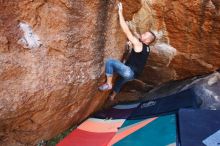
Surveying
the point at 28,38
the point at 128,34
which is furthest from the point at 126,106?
the point at 28,38

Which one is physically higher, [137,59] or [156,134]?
[137,59]

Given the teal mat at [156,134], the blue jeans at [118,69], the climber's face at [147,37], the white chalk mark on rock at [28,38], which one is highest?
the white chalk mark on rock at [28,38]

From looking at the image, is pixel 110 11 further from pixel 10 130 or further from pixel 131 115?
pixel 10 130

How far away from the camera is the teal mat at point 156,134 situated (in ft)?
14.3

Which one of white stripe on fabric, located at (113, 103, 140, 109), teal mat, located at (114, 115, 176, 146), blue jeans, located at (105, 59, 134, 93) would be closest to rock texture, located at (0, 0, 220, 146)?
blue jeans, located at (105, 59, 134, 93)

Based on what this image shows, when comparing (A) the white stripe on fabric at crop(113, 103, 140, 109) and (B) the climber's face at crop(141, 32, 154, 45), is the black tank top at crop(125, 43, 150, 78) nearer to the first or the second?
(B) the climber's face at crop(141, 32, 154, 45)

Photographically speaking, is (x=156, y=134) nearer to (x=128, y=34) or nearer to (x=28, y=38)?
(x=128, y=34)

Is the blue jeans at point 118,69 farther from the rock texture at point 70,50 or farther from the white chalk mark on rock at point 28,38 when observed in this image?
the white chalk mark on rock at point 28,38

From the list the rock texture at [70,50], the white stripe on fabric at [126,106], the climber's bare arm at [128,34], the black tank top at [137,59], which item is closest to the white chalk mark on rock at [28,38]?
the rock texture at [70,50]

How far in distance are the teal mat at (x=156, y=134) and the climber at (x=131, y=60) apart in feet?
2.46

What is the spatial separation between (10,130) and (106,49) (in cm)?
164

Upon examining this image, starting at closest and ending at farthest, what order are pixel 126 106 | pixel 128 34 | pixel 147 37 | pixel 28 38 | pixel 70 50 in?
1. pixel 28 38
2. pixel 70 50
3. pixel 128 34
4. pixel 147 37
5. pixel 126 106

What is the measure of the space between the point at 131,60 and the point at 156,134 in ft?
3.63

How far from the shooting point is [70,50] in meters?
4.48
